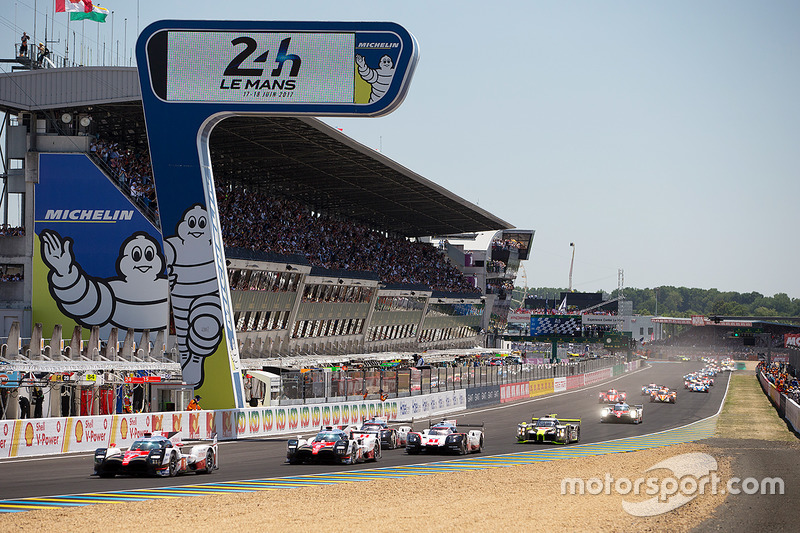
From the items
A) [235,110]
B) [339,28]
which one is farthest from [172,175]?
[339,28]

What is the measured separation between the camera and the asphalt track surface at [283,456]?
72.6 ft

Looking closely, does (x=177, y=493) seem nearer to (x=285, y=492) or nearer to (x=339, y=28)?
(x=285, y=492)

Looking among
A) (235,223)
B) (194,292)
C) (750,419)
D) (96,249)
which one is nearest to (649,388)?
(750,419)

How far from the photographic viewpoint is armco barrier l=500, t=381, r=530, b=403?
218 feet

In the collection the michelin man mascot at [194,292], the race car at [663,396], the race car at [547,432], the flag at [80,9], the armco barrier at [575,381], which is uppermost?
the flag at [80,9]

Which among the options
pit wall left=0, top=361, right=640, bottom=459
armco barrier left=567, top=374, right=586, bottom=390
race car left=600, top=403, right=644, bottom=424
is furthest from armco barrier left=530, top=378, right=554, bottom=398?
race car left=600, top=403, right=644, bottom=424

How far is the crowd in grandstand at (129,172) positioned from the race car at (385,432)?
21.7 m

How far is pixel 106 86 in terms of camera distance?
154 feet

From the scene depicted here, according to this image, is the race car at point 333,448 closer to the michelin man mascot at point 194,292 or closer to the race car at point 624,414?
the michelin man mascot at point 194,292

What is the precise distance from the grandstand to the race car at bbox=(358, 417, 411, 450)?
1058cm

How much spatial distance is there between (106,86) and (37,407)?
21099mm

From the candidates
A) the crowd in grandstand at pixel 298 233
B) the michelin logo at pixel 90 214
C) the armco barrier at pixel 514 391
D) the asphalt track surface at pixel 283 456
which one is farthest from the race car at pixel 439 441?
the armco barrier at pixel 514 391

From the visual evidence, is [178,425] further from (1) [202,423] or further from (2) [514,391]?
(2) [514,391]

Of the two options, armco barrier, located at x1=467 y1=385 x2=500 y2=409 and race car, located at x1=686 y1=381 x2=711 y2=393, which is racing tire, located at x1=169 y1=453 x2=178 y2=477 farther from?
race car, located at x1=686 y1=381 x2=711 y2=393
